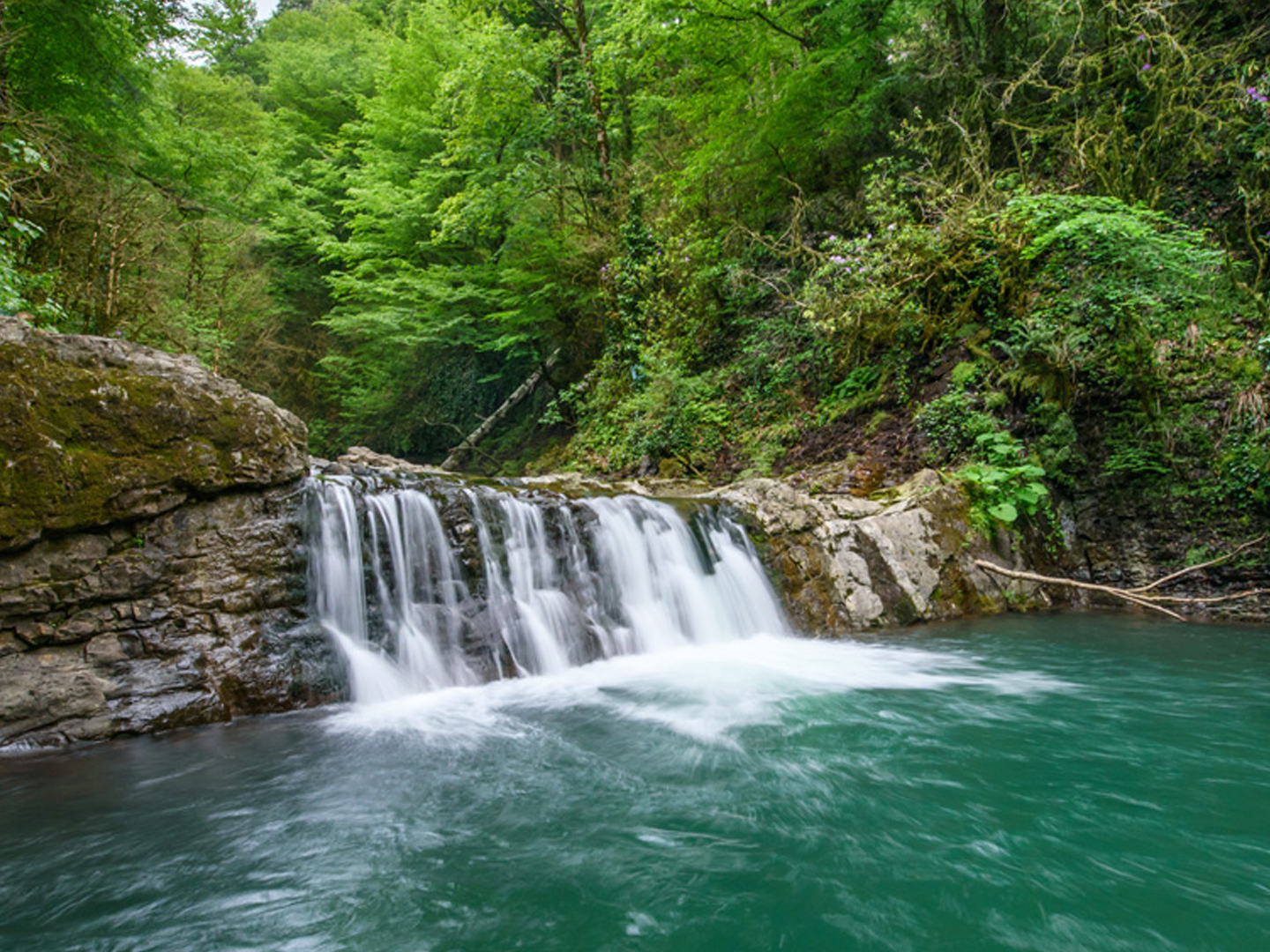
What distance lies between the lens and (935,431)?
801 centimetres

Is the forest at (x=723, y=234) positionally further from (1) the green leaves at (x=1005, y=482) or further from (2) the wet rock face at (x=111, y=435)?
(2) the wet rock face at (x=111, y=435)

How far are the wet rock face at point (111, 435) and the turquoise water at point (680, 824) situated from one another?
4.86 ft

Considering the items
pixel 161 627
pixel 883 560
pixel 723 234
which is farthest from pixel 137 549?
pixel 723 234

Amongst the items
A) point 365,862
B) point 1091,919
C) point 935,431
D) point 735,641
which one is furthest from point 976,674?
point 365,862

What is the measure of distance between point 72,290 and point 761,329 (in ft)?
32.1

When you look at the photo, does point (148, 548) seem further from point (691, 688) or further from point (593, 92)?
point (593, 92)

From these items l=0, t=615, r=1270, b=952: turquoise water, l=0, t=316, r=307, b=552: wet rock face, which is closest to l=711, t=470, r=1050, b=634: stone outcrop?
l=0, t=615, r=1270, b=952: turquoise water

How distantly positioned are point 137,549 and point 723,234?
1044cm

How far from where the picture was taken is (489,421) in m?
15.4

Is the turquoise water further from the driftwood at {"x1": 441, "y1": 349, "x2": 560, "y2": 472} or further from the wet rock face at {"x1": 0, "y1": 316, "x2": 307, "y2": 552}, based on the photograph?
the driftwood at {"x1": 441, "y1": 349, "x2": 560, "y2": 472}

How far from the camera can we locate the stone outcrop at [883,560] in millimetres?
6836

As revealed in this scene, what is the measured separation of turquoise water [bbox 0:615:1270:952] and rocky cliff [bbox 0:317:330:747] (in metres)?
0.32

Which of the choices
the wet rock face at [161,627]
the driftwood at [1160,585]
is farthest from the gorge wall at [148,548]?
the driftwood at [1160,585]

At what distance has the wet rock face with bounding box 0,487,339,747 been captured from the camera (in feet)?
12.1
